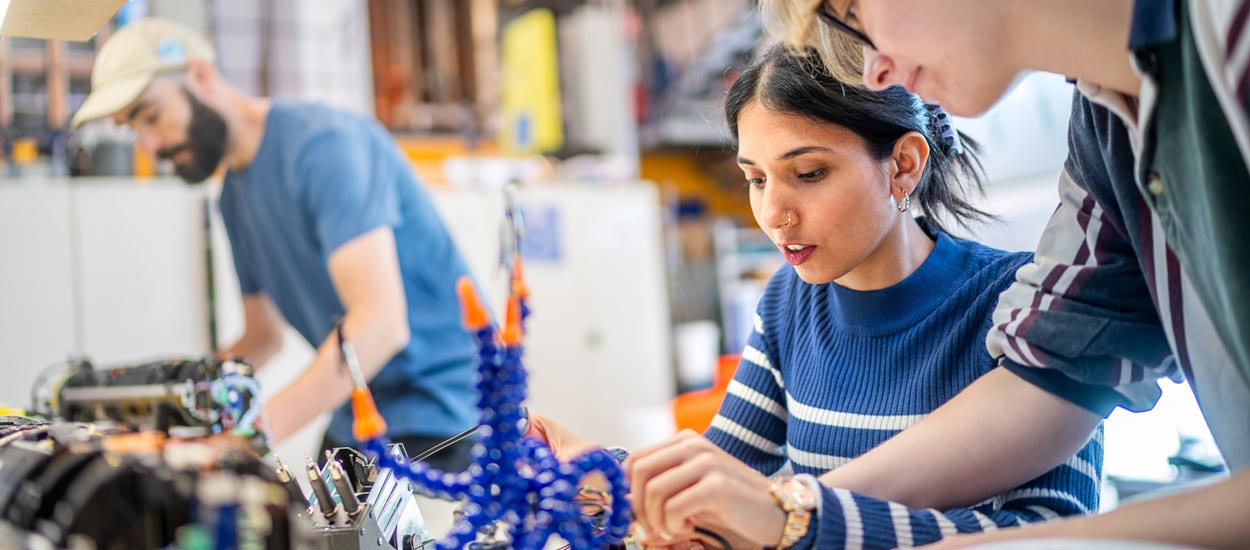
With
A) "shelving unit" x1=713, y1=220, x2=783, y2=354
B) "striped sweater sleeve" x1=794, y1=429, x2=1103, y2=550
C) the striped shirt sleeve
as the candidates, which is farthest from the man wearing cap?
"shelving unit" x1=713, y1=220, x2=783, y2=354

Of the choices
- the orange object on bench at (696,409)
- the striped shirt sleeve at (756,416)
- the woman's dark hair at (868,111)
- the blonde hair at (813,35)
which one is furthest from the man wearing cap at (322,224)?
the orange object on bench at (696,409)

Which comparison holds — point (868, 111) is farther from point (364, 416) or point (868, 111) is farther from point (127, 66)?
point (127, 66)

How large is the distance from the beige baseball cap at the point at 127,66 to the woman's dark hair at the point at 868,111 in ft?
4.13

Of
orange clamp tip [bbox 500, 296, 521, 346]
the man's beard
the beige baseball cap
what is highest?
the beige baseball cap

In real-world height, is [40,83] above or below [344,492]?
above

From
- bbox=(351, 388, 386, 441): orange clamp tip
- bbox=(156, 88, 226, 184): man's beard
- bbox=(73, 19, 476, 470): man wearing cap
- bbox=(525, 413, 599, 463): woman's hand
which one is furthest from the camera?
bbox=(156, 88, 226, 184): man's beard

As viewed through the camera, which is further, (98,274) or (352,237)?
(98,274)

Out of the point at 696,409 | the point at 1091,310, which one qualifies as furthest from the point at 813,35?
the point at 696,409

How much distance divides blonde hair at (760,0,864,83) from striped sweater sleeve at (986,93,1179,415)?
19 centimetres

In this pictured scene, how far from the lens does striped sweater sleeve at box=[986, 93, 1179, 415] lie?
77cm

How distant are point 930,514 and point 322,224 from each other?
4.43 ft

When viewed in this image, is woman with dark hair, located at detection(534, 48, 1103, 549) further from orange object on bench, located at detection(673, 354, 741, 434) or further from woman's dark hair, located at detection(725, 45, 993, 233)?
orange object on bench, located at detection(673, 354, 741, 434)

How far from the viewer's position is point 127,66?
183cm

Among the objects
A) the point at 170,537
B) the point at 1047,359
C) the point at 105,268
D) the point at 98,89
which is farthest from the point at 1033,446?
the point at 105,268
